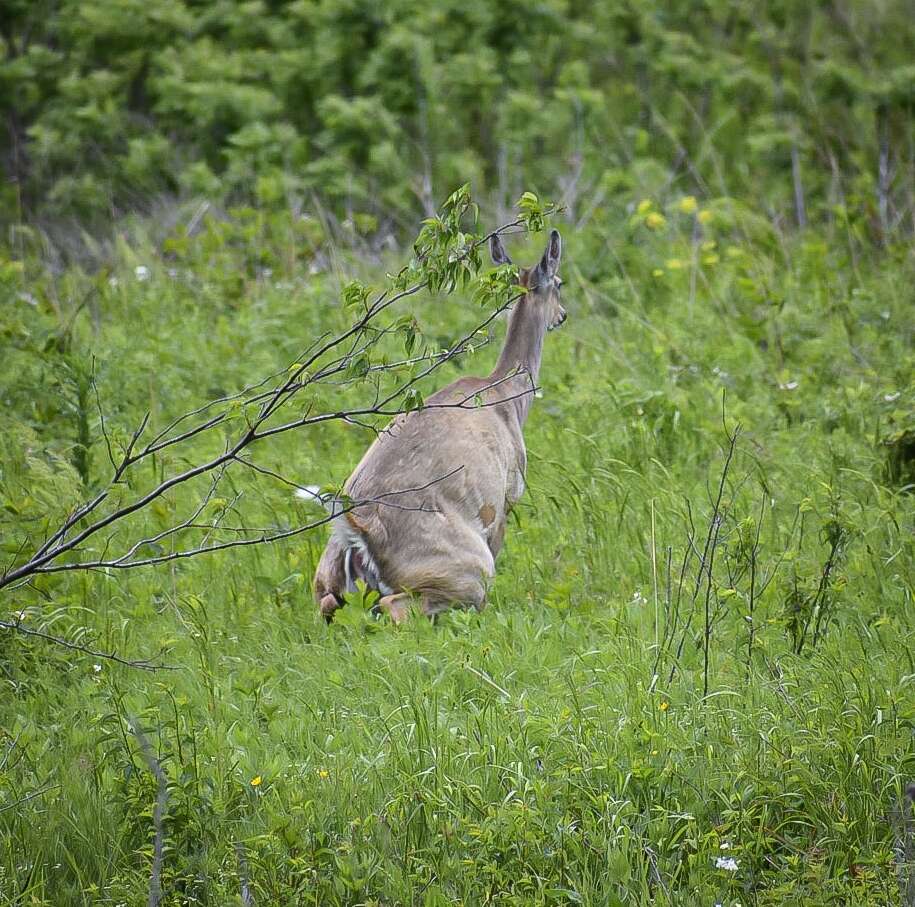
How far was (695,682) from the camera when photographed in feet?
15.6

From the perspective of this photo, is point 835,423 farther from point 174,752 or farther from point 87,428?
point 174,752

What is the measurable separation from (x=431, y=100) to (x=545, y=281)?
6.40 meters

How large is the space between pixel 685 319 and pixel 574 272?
0.98 metres

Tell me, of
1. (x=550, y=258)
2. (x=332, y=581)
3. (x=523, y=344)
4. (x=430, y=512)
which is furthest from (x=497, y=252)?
(x=332, y=581)

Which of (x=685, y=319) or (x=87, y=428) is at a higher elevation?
(x=87, y=428)

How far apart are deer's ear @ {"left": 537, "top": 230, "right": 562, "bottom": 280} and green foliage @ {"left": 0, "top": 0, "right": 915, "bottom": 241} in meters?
4.51

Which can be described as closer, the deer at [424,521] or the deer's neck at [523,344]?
the deer at [424,521]

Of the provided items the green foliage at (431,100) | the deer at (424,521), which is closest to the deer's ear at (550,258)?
the deer at (424,521)

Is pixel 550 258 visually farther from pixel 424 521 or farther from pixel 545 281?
pixel 424 521

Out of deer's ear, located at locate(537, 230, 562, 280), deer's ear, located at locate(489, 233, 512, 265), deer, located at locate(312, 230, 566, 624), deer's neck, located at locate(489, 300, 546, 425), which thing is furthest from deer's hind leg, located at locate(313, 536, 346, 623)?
deer's ear, located at locate(537, 230, 562, 280)

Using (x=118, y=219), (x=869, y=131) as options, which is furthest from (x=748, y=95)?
(x=118, y=219)

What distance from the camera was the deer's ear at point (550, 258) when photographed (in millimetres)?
6645

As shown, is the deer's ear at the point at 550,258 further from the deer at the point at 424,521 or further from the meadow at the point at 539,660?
the deer at the point at 424,521

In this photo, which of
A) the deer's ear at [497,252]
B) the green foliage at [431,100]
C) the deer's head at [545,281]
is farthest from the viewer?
the green foliage at [431,100]
